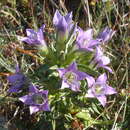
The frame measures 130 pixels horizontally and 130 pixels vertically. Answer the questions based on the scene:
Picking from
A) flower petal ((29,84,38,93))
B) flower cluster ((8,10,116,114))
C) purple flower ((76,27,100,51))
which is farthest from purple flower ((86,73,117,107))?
flower petal ((29,84,38,93))

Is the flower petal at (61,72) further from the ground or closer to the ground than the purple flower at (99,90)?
further from the ground

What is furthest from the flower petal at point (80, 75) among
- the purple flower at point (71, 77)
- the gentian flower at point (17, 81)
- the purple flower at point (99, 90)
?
the gentian flower at point (17, 81)

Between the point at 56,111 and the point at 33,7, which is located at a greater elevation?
the point at 33,7

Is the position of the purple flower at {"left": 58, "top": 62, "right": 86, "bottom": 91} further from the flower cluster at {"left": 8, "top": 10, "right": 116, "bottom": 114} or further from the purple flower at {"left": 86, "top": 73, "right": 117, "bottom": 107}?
the purple flower at {"left": 86, "top": 73, "right": 117, "bottom": 107}

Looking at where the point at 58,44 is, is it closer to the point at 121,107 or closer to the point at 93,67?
the point at 93,67

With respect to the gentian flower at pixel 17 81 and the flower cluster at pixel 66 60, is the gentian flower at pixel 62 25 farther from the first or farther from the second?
the gentian flower at pixel 17 81

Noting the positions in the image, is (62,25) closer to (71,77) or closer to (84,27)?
(71,77)

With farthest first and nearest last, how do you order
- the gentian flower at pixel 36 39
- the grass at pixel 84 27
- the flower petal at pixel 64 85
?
1. the grass at pixel 84 27
2. the gentian flower at pixel 36 39
3. the flower petal at pixel 64 85

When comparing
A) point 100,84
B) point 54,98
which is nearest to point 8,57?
point 54,98
